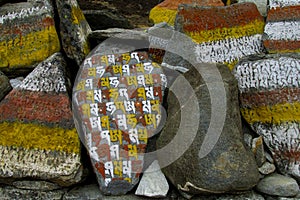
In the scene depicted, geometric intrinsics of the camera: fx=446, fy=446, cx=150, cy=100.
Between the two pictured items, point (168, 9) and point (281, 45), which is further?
point (168, 9)

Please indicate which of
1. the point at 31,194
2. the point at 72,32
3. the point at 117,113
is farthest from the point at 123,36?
the point at 31,194

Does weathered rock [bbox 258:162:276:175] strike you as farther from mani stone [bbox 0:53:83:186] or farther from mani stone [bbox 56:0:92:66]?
mani stone [bbox 56:0:92:66]

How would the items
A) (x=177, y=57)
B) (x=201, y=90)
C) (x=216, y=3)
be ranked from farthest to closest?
(x=216, y=3) → (x=177, y=57) → (x=201, y=90)

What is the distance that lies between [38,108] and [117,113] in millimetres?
514

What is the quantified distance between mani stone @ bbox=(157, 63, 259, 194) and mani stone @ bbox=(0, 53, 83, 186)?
0.60 meters

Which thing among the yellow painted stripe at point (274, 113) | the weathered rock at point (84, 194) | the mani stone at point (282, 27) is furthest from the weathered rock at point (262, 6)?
the weathered rock at point (84, 194)

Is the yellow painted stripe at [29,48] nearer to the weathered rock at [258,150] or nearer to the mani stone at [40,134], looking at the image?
the mani stone at [40,134]

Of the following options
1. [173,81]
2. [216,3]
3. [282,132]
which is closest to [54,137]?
[173,81]

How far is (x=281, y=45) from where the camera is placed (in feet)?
10.6

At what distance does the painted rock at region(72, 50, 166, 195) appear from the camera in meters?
2.88

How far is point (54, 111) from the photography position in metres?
2.90

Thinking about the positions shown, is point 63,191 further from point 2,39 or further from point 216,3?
point 216,3

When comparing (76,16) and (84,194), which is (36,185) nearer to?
(84,194)

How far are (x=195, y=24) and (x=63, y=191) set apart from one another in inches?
58.4
